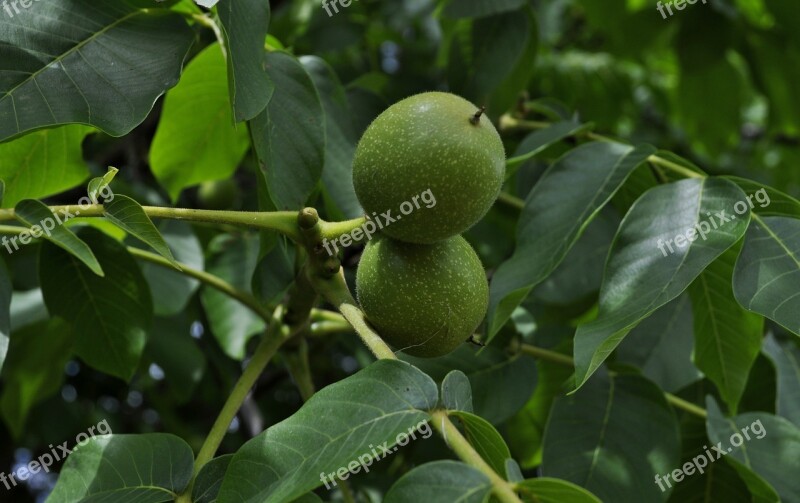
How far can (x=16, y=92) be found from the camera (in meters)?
1.10

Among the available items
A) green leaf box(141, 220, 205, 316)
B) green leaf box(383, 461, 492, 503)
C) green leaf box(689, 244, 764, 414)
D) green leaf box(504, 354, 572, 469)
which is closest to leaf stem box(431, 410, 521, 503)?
green leaf box(383, 461, 492, 503)

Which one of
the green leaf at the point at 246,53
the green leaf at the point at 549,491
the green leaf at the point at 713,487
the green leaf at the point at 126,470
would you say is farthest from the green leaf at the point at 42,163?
the green leaf at the point at 713,487

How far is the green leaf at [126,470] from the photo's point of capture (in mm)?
1054

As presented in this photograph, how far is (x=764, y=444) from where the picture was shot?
139cm

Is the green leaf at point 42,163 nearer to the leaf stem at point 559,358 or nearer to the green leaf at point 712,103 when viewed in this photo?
the leaf stem at point 559,358

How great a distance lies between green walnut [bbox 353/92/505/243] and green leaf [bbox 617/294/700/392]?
0.65 meters

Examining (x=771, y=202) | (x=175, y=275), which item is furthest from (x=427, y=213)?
(x=175, y=275)

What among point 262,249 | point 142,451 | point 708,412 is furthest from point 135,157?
point 708,412

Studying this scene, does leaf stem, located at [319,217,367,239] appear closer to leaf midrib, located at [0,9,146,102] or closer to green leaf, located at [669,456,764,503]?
leaf midrib, located at [0,9,146,102]

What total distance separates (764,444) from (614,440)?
246 mm

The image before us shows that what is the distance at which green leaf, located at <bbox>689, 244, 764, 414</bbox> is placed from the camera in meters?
1.28

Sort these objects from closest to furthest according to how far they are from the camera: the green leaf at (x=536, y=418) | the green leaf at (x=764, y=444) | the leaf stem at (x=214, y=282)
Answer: the green leaf at (x=764, y=444), the leaf stem at (x=214, y=282), the green leaf at (x=536, y=418)

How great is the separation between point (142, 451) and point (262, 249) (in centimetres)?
35

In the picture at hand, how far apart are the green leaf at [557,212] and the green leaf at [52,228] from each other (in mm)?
532
